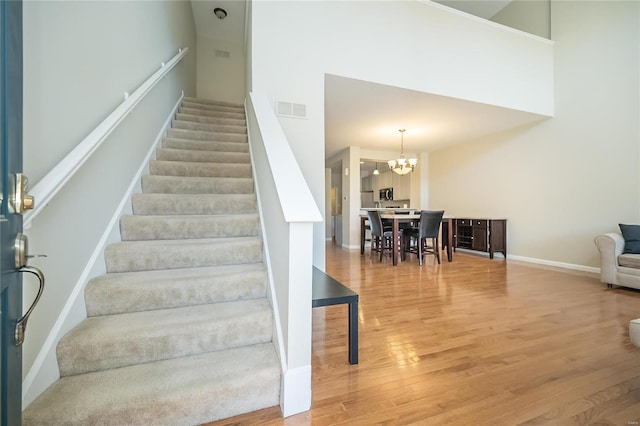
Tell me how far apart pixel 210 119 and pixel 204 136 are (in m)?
0.66

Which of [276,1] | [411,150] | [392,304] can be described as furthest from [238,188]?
[411,150]

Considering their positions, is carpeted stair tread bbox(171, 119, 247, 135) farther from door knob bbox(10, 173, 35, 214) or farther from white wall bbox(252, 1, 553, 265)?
door knob bbox(10, 173, 35, 214)

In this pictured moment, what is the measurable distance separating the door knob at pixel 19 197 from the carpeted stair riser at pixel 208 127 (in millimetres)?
2935

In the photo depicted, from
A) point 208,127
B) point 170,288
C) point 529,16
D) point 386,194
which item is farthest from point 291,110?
point 386,194

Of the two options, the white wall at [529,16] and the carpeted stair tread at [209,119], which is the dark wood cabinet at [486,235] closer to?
the white wall at [529,16]

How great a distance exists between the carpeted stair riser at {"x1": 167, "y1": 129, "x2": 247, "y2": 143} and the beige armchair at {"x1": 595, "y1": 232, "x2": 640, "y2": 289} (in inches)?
180

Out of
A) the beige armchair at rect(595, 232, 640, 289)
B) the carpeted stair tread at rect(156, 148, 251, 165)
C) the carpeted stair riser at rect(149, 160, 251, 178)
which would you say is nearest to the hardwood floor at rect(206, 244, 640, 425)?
the beige armchair at rect(595, 232, 640, 289)

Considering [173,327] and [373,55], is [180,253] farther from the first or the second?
[373,55]

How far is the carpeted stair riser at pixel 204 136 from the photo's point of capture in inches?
121

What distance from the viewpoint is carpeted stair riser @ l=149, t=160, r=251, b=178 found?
2.38m

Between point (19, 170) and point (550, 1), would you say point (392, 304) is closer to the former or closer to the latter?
point (19, 170)

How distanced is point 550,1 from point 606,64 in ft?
4.89

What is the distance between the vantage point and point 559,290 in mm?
2906

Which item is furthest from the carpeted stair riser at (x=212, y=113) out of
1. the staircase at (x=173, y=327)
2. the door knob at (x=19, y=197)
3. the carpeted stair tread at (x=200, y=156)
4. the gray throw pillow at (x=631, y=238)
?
the gray throw pillow at (x=631, y=238)
